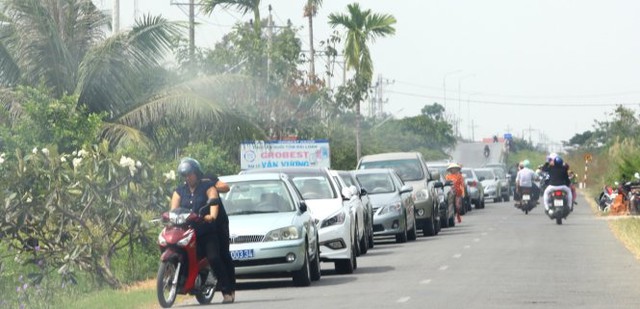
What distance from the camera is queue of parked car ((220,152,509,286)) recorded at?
66.0 feet

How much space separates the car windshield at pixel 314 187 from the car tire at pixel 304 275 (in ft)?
16.1

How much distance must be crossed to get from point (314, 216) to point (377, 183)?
990cm

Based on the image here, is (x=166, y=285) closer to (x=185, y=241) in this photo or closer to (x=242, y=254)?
(x=185, y=241)

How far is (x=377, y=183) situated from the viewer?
112 feet

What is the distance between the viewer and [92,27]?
36.5 metres

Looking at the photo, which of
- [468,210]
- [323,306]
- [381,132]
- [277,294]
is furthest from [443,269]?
[381,132]

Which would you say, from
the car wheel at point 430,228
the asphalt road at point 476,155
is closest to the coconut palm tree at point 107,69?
the car wheel at point 430,228

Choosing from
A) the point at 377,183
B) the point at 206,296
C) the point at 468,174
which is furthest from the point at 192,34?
the point at 206,296

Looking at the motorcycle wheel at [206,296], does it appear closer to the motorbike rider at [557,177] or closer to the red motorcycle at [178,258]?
the red motorcycle at [178,258]

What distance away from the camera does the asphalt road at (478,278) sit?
1761 centimetres

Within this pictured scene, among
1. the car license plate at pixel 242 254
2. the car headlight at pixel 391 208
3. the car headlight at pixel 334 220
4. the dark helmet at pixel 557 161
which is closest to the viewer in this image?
the car license plate at pixel 242 254

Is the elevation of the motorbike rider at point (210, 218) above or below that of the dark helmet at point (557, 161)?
below

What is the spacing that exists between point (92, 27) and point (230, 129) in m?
4.06

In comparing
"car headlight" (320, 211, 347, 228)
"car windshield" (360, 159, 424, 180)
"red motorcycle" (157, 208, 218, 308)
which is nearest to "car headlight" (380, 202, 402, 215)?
"car windshield" (360, 159, 424, 180)
